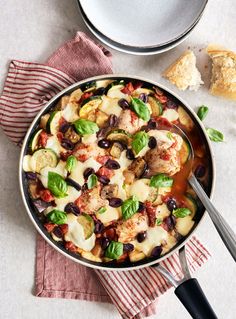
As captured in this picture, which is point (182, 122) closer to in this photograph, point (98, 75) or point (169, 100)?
point (169, 100)

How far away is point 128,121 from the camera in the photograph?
3.02 meters

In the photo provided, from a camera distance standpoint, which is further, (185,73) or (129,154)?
(185,73)

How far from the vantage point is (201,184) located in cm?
313

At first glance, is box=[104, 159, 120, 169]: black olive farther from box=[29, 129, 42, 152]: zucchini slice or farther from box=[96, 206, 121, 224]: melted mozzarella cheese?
box=[29, 129, 42, 152]: zucchini slice

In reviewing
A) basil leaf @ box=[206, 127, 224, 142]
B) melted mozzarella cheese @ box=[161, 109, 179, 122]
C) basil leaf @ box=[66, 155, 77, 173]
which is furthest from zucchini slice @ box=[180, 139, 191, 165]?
basil leaf @ box=[66, 155, 77, 173]

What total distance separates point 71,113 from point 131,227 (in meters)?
0.69

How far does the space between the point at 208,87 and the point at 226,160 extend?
17.3 inches

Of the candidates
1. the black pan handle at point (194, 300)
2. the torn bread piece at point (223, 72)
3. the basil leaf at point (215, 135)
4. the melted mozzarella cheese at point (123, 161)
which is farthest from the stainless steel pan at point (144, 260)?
the melted mozzarella cheese at point (123, 161)

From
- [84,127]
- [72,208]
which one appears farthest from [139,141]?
[72,208]

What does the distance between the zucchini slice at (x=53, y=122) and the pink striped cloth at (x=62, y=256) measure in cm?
21

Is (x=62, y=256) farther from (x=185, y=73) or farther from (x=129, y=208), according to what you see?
(x=185, y=73)

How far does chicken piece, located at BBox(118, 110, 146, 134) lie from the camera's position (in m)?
3.02

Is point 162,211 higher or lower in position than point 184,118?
lower

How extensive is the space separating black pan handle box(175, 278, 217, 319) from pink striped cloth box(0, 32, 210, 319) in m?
0.26
